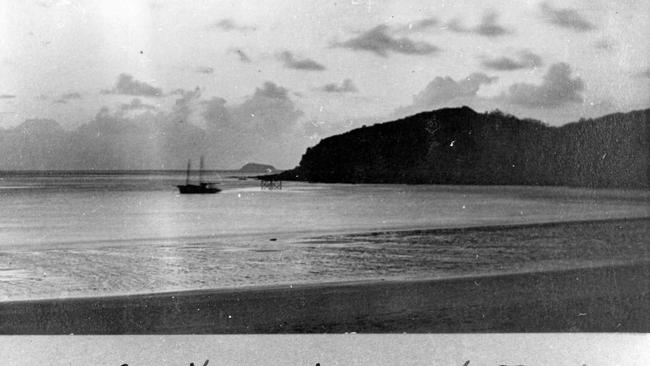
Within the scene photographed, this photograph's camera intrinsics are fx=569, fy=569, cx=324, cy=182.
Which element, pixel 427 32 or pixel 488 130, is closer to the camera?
pixel 427 32

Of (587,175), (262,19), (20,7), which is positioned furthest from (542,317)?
(20,7)

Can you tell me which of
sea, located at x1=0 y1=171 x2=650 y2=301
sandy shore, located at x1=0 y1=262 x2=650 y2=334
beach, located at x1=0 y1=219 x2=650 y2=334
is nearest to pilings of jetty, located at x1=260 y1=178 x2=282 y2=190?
sea, located at x1=0 y1=171 x2=650 y2=301

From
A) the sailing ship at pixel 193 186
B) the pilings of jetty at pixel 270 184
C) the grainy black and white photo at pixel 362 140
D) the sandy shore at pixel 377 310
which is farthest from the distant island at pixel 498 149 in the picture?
the pilings of jetty at pixel 270 184

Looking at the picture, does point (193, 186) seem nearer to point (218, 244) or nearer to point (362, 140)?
point (218, 244)

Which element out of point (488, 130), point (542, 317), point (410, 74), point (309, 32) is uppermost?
point (309, 32)

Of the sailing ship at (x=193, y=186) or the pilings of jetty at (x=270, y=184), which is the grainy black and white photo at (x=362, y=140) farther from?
the pilings of jetty at (x=270, y=184)

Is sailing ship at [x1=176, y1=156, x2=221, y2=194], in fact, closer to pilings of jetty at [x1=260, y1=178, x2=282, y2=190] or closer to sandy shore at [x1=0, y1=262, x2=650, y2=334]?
pilings of jetty at [x1=260, y1=178, x2=282, y2=190]

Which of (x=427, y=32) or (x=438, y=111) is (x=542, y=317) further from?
(x=427, y=32)
